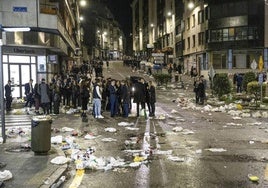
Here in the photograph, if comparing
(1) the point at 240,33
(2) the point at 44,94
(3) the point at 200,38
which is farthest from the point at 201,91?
(3) the point at 200,38

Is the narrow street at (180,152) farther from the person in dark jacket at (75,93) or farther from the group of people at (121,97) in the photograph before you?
the person in dark jacket at (75,93)

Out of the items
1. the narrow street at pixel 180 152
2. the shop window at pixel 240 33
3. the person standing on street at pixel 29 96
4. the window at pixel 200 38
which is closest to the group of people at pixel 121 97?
the narrow street at pixel 180 152

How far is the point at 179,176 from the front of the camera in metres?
8.83

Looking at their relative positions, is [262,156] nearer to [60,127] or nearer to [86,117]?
[60,127]

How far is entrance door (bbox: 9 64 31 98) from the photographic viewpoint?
30656 millimetres

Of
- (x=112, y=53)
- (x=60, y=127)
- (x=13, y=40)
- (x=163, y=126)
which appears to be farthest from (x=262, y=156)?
(x=112, y=53)

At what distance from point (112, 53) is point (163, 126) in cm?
14523

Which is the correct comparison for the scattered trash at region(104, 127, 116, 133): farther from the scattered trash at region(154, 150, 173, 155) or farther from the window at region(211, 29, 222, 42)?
the window at region(211, 29, 222, 42)

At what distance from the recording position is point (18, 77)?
1219 inches

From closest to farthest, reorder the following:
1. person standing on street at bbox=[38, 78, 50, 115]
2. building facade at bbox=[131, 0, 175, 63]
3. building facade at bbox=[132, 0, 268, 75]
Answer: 1. person standing on street at bbox=[38, 78, 50, 115]
2. building facade at bbox=[132, 0, 268, 75]
3. building facade at bbox=[131, 0, 175, 63]

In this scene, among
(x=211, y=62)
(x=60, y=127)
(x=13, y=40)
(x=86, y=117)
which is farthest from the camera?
(x=211, y=62)

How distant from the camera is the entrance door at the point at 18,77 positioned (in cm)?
3066

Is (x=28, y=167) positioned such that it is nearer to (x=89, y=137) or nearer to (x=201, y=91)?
(x=89, y=137)

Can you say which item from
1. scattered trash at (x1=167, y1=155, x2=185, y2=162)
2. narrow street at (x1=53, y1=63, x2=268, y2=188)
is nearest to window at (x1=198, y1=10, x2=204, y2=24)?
narrow street at (x1=53, y1=63, x2=268, y2=188)
